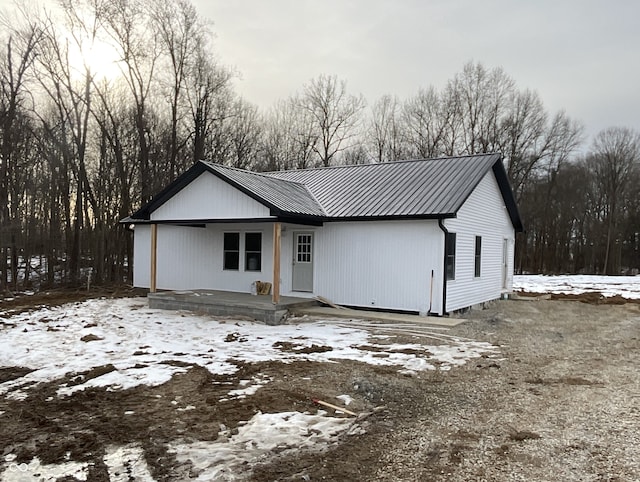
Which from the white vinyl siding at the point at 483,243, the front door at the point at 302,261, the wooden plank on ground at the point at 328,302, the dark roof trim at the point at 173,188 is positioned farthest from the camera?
the front door at the point at 302,261

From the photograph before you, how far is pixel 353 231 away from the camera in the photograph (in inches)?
492

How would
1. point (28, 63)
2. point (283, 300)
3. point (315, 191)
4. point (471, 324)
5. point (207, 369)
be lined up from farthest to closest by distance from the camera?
point (28, 63) < point (315, 191) < point (283, 300) < point (471, 324) < point (207, 369)

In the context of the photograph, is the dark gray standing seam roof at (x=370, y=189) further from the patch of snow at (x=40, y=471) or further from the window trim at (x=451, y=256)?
the patch of snow at (x=40, y=471)

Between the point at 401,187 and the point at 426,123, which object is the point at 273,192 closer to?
the point at 401,187

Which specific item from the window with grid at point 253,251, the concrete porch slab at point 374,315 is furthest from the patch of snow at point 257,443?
the window with grid at point 253,251

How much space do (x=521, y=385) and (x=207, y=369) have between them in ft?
13.6

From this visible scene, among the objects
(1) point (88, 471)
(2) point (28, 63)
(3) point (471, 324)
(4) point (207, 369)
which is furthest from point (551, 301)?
(2) point (28, 63)

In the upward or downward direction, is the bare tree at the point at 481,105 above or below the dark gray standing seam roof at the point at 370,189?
above

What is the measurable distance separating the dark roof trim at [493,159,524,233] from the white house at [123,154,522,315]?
5 centimetres

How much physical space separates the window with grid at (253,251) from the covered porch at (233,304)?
0.93 metres

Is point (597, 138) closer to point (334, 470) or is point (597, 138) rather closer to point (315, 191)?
point (315, 191)

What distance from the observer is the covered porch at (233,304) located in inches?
432

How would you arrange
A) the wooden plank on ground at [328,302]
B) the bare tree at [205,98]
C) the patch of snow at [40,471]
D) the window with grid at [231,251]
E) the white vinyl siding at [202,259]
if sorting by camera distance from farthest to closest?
the bare tree at [205,98]
the window with grid at [231,251]
the white vinyl siding at [202,259]
the wooden plank on ground at [328,302]
the patch of snow at [40,471]

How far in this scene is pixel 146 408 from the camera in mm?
5043
